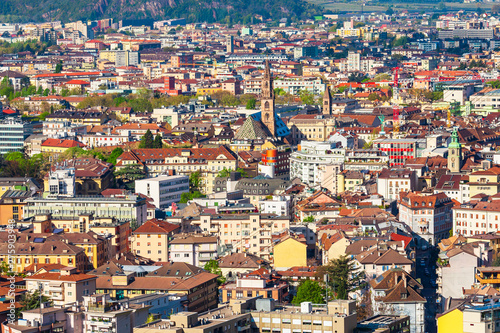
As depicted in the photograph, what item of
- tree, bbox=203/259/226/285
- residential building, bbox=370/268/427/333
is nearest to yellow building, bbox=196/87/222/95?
tree, bbox=203/259/226/285

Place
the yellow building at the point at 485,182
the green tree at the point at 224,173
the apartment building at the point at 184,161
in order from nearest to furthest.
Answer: the yellow building at the point at 485,182 → the green tree at the point at 224,173 → the apartment building at the point at 184,161

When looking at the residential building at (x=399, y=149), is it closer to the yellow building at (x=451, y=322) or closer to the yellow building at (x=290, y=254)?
the yellow building at (x=290, y=254)

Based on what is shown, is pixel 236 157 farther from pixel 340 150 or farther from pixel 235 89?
pixel 235 89

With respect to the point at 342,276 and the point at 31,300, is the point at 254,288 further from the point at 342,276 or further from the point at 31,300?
the point at 31,300

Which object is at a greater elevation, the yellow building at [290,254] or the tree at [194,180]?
the yellow building at [290,254]

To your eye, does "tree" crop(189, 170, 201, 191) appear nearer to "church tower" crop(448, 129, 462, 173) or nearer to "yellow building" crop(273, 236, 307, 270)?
"church tower" crop(448, 129, 462, 173)

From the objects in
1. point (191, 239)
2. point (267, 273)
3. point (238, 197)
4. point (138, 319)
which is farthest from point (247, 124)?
point (138, 319)

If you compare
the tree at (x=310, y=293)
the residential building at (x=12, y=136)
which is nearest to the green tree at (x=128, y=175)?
the residential building at (x=12, y=136)
